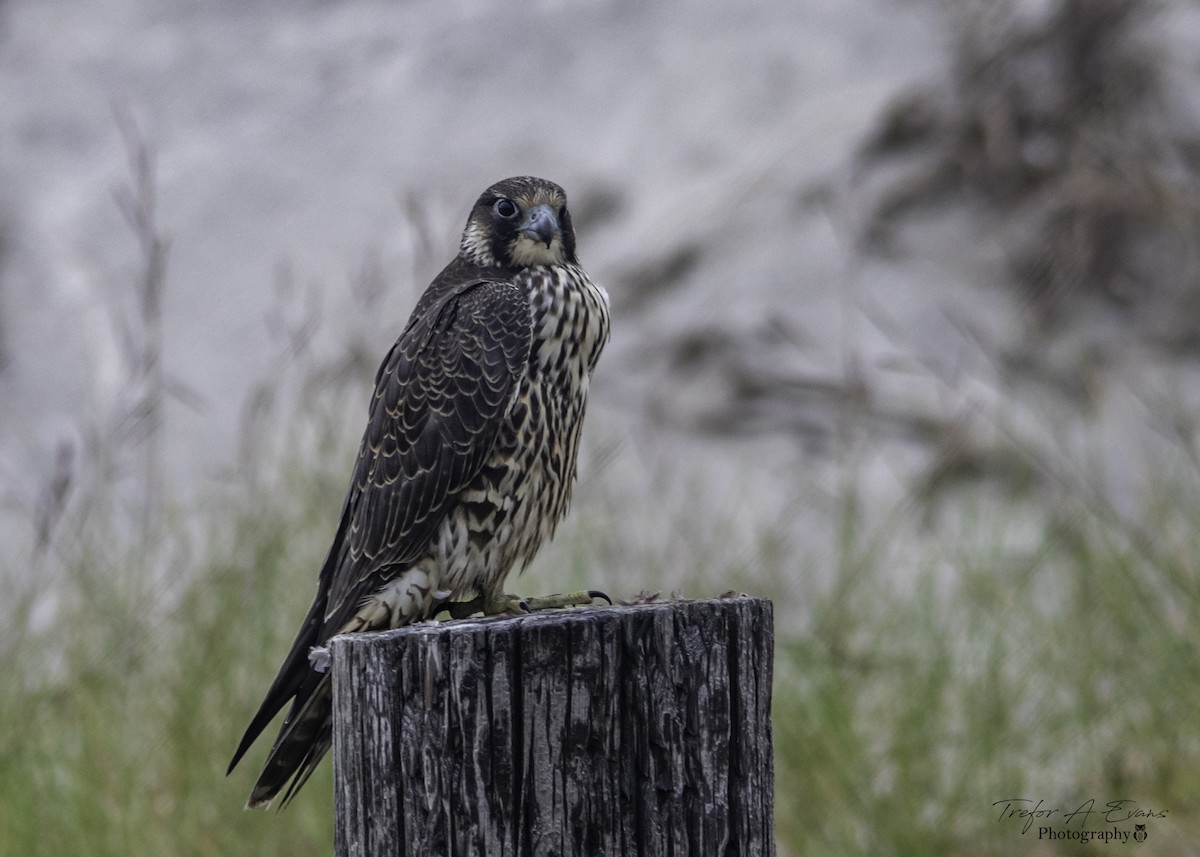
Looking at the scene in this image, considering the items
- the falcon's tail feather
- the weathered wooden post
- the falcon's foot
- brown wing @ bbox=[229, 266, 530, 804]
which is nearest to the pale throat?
brown wing @ bbox=[229, 266, 530, 804]

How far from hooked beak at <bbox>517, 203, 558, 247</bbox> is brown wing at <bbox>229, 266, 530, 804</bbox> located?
0.14 m

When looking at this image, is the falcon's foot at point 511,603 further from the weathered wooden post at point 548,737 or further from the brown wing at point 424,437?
the weathered wooden post at point 548,737

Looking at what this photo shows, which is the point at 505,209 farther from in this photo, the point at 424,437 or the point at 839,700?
the point at 839,700

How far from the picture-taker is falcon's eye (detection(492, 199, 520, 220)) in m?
2.85

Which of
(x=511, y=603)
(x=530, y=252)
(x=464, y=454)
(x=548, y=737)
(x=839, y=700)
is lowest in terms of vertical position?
(x=839, y=700)

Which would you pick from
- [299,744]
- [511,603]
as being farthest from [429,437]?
[299,744]

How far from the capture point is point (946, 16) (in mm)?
6312

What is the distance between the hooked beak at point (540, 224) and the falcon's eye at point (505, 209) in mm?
29

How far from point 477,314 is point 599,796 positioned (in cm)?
135

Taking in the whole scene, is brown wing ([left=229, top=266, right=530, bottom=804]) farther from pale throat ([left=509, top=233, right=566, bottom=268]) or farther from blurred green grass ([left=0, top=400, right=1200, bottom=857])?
blurred green grass ([left=0, top=400, right=1200, bottom=857])

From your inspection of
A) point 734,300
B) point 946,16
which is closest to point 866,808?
point 734,300

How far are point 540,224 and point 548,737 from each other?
4.88ft

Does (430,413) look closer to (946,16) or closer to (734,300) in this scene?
(734,300)

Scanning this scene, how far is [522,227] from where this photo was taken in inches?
112
